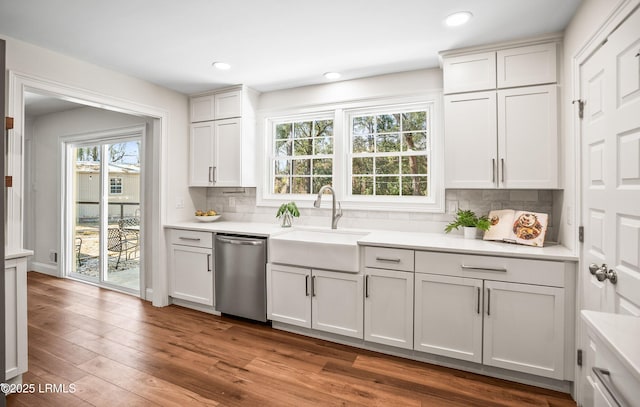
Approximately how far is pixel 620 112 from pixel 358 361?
2213 mm

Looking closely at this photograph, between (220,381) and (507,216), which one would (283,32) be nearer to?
(507,216)

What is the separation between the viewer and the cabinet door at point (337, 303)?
8.55 ft

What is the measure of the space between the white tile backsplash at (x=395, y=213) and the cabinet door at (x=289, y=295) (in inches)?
31.2

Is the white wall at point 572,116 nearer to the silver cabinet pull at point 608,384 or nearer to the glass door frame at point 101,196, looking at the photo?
the silver cabinet pull at point 608,384

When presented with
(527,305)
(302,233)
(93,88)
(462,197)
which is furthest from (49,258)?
(527,305)

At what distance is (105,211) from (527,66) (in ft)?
17.0

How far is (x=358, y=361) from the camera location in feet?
8.03

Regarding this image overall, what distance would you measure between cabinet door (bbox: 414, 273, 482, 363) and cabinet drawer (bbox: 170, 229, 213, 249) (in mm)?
2145

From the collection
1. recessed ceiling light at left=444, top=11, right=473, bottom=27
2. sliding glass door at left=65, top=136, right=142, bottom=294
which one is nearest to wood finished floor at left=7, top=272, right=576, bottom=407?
sliding glass door at left=65, top=136, right=142, bottom=294

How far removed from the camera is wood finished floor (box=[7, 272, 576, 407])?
1.99 m

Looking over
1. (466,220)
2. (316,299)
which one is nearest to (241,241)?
(316,299)

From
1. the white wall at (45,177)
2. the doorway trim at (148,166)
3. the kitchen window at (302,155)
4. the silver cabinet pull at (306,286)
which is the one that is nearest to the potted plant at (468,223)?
the silver cabinet pull at (306,286)

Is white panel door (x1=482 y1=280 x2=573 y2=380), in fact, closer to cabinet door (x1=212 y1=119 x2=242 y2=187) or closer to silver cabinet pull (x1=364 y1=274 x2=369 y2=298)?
silver cabinet pull (x1=364 y1=274 x2=369 y2=298)

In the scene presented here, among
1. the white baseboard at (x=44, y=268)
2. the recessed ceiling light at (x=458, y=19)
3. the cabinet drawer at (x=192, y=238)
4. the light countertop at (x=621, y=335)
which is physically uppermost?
the recessed ceiling light at (x=458, y=19)
